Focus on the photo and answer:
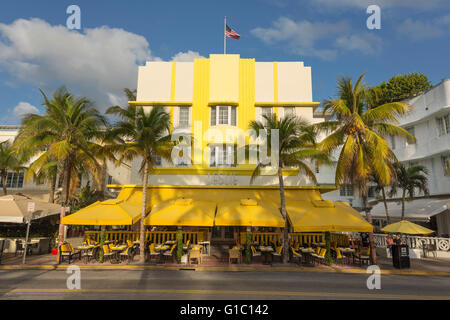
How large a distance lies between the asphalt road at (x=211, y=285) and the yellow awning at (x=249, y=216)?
256 cm

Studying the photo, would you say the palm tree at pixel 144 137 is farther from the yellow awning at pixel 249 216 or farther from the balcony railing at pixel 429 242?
the balcony railing at pixel 429 242

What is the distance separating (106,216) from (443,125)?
27.5m

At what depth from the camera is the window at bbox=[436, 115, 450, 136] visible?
22.8 metres

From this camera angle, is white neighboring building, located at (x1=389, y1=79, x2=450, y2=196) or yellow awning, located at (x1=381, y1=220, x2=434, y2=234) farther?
white neighboring building, located at (x1=389, y1=79, x2=450, y2=196)

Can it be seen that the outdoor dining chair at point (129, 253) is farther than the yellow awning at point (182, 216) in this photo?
Yes

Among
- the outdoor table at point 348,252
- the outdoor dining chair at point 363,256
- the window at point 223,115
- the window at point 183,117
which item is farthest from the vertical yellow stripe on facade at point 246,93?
the outdoor dining chair at point 363,256

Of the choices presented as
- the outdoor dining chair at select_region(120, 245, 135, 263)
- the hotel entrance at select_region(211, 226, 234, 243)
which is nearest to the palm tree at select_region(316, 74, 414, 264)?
the hotel entrance at select_region(211, 226, 234, 243)

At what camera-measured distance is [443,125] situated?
23.2 metres

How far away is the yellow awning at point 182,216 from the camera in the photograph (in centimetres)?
1503

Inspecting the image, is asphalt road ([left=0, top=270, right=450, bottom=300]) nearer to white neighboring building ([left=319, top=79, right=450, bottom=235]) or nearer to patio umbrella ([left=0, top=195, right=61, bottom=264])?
patio umbrella ([left=0, top=195, right=61, bottom=264])

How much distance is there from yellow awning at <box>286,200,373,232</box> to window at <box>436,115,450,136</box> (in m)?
14.6

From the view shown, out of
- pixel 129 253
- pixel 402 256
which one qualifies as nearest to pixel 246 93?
pixel 129 253

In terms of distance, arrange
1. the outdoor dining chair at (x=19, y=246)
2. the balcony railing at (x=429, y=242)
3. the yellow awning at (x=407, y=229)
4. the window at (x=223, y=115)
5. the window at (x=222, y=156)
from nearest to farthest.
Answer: the yellow awning at (x=407, y=229) → the outdoor dining chair at (x=19, y=246) → the balcony railing at (x=429, y=242) → the window at (x=222, y=156) → the window at (x=223, y=115)
